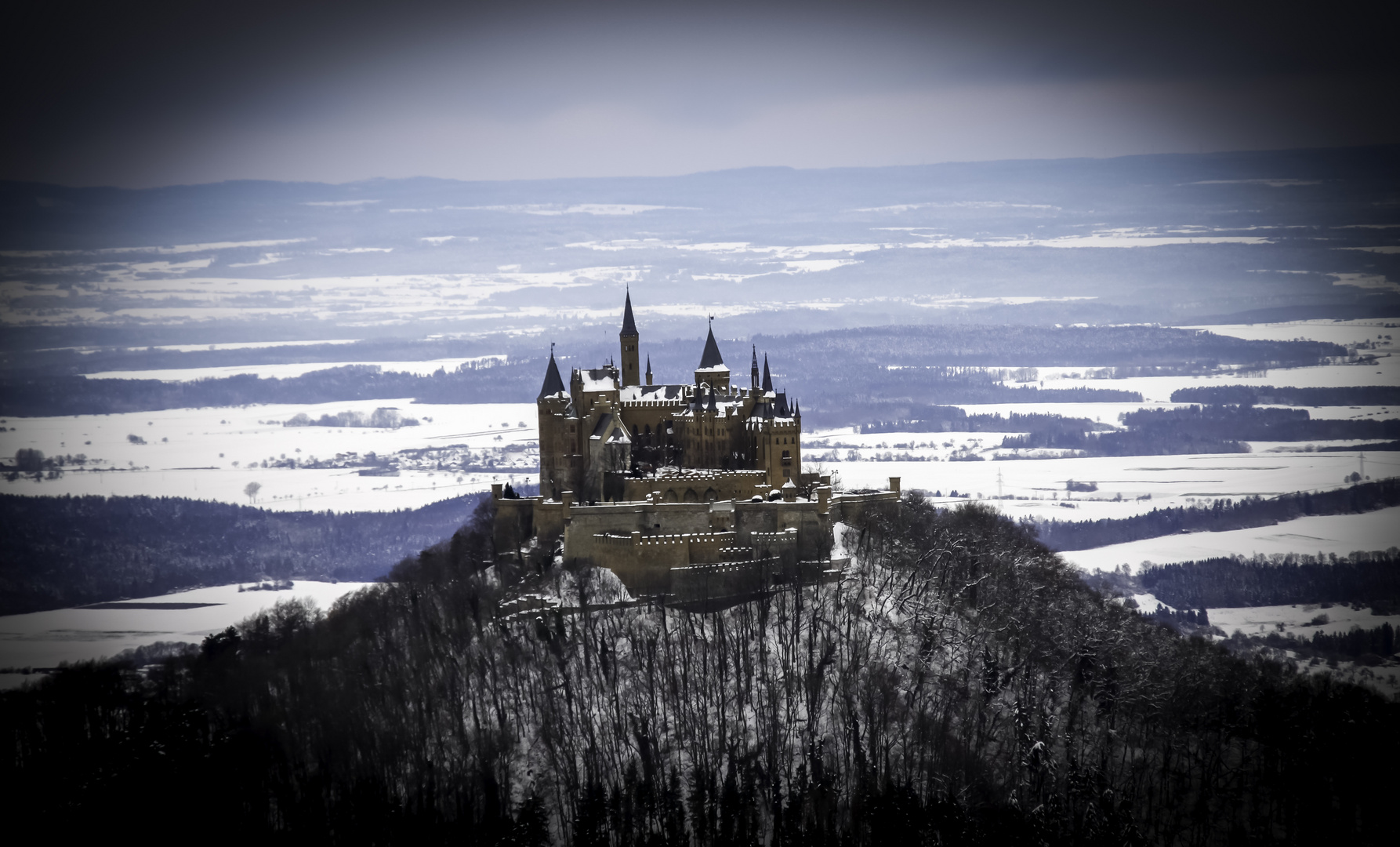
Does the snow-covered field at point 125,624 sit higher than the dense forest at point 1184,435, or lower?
lower

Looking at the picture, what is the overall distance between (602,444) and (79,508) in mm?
76348

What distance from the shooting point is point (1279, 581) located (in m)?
118

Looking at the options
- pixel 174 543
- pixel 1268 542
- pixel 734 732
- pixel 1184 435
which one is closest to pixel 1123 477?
pixel 1184 435

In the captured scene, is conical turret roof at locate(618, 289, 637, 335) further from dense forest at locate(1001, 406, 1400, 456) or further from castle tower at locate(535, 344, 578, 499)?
dense forest at locate(1001, 406, 1400, 456)

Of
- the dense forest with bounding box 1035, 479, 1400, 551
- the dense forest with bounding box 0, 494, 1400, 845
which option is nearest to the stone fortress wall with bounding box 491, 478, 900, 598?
the dense forest with bounding box 0, 494, 1400, 845

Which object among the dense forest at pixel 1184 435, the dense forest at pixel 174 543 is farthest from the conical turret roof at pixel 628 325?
the dense forest at pixel 1184 435

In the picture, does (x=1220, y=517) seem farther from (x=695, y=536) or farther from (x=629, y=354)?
(x=695, y=536)

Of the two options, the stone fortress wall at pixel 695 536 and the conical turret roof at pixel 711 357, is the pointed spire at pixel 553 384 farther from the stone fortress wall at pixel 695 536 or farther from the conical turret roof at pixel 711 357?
the conical turret roof at pixel 711 357

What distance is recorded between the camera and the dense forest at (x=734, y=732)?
218ft

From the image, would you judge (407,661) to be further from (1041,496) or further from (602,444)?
(1041,496)

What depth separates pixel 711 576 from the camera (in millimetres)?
74688

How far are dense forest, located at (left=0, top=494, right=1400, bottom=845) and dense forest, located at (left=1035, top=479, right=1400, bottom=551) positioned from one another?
63494mm

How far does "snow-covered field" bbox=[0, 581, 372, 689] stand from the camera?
95.2 metres

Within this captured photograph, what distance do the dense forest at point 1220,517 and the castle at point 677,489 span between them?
199ft
